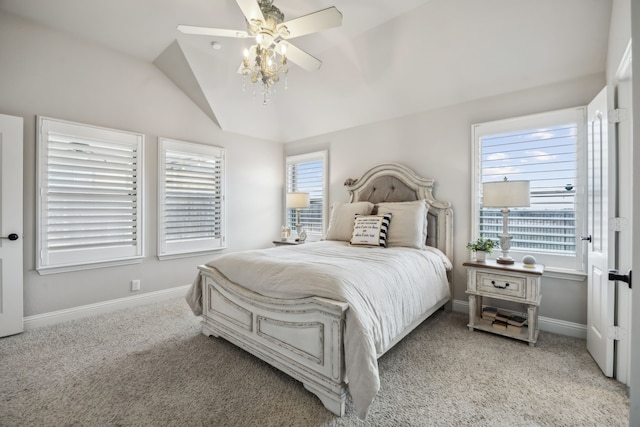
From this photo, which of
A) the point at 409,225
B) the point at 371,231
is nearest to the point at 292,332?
the point at 371,231

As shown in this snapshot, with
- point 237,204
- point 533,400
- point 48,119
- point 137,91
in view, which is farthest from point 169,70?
point 533,400

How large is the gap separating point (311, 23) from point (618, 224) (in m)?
2.52

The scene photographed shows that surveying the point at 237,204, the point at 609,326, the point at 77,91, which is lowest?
the point at 609,326

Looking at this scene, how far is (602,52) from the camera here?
2.52 meters

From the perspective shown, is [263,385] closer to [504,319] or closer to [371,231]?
[371,231]

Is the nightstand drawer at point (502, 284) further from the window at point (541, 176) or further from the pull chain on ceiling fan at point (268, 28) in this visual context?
the pull chain on ceiling fan at point (268, 28)

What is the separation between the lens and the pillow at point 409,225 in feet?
10.1

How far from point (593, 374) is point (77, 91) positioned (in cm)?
531

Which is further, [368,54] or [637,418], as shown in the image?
[368,54]

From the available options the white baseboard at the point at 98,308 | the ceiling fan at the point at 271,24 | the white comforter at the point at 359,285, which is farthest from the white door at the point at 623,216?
the white baseboard at the point at 98,308

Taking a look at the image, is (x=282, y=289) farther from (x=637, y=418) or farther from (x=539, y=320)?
(x=539, y=320)

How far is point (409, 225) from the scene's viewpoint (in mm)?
3146

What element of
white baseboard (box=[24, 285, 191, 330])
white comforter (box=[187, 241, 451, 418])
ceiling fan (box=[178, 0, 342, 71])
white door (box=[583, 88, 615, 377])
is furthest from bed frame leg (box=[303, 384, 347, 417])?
white baseboard (box=[24, 285, 191, 330])

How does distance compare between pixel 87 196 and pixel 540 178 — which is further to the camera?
pixel 87 196
